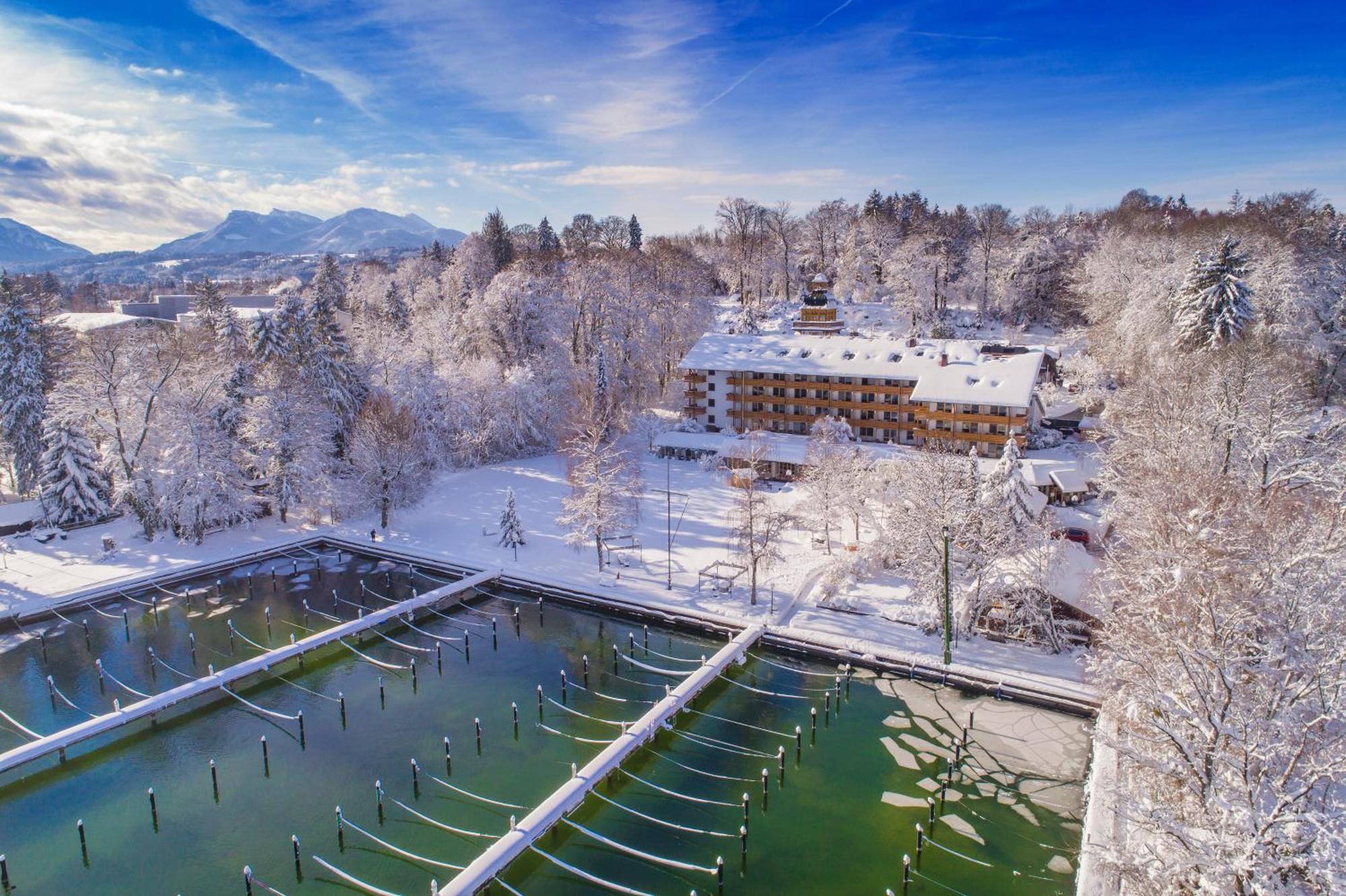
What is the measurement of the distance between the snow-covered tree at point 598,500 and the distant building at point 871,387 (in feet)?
73.3

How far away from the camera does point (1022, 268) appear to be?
89.4 meters

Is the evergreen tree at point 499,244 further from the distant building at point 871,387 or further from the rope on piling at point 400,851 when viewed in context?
the rope on piling at point 400,851

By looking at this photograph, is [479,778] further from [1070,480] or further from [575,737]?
[1070,480]

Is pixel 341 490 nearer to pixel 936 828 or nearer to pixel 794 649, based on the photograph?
pixel 794 649

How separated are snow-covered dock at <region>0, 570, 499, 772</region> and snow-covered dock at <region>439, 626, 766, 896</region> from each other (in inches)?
565

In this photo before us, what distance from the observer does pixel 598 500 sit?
3931 centimetres

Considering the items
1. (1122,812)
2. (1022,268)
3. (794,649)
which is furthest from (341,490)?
(1022,268)

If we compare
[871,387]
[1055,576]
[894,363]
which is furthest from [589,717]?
[894,363]

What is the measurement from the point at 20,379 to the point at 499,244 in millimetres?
47371

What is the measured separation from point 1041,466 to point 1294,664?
3466cm

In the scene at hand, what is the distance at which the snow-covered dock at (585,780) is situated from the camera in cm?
1961

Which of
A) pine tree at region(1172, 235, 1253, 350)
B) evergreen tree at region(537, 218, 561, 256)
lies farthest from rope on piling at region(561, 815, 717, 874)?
evergreen tree at region(537, 218, 561, 256)

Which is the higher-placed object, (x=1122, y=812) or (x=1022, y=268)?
(x=1022, y=268)

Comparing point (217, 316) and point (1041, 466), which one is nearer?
point (1041, 466)
